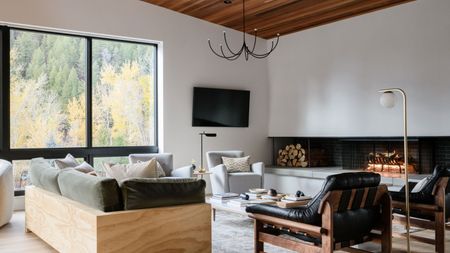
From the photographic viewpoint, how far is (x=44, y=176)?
4.66 m

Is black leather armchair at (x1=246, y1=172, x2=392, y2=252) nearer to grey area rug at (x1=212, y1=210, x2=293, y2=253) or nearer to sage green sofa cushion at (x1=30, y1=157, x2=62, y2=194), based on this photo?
grey area rug at (x1=212, y1=210, x2=293, y2=253)

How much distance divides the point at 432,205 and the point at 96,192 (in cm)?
311

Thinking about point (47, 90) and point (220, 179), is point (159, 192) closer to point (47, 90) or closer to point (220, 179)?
point (220, 179)

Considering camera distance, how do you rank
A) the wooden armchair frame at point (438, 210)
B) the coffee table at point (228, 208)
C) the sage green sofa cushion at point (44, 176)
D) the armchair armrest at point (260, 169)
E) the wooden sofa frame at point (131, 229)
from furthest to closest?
1. the armchair armrest at point (260, 169)
2. the coffee table at point (228, 208)
3. the sage green sofa cushion at point (44, 176)
4. the wooden armchair frame at point (438, 210)
5. the wooden sofa frame at point (131, 229)

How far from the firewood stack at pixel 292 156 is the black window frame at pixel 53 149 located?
8.42 ft

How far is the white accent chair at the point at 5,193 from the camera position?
5.57 meters

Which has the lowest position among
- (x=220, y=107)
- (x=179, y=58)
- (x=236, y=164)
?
(x=236, y=164)

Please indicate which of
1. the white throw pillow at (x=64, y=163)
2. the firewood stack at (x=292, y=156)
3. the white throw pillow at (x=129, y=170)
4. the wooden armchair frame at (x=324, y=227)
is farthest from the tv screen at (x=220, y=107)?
the wooden armchair frame at (x=324, y=227)

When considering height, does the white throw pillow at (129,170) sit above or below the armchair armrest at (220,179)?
above

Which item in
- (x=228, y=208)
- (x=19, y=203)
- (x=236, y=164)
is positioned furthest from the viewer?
(x=236, y=164)

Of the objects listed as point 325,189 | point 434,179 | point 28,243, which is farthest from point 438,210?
point 28,243

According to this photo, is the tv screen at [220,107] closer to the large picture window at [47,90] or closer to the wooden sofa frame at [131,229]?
the large picture window at [47,90]

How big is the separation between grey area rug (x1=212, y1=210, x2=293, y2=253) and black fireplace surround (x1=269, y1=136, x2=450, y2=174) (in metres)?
2.64

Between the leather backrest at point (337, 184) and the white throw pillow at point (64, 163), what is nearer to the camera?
the leather backrest at point (337, 184)
